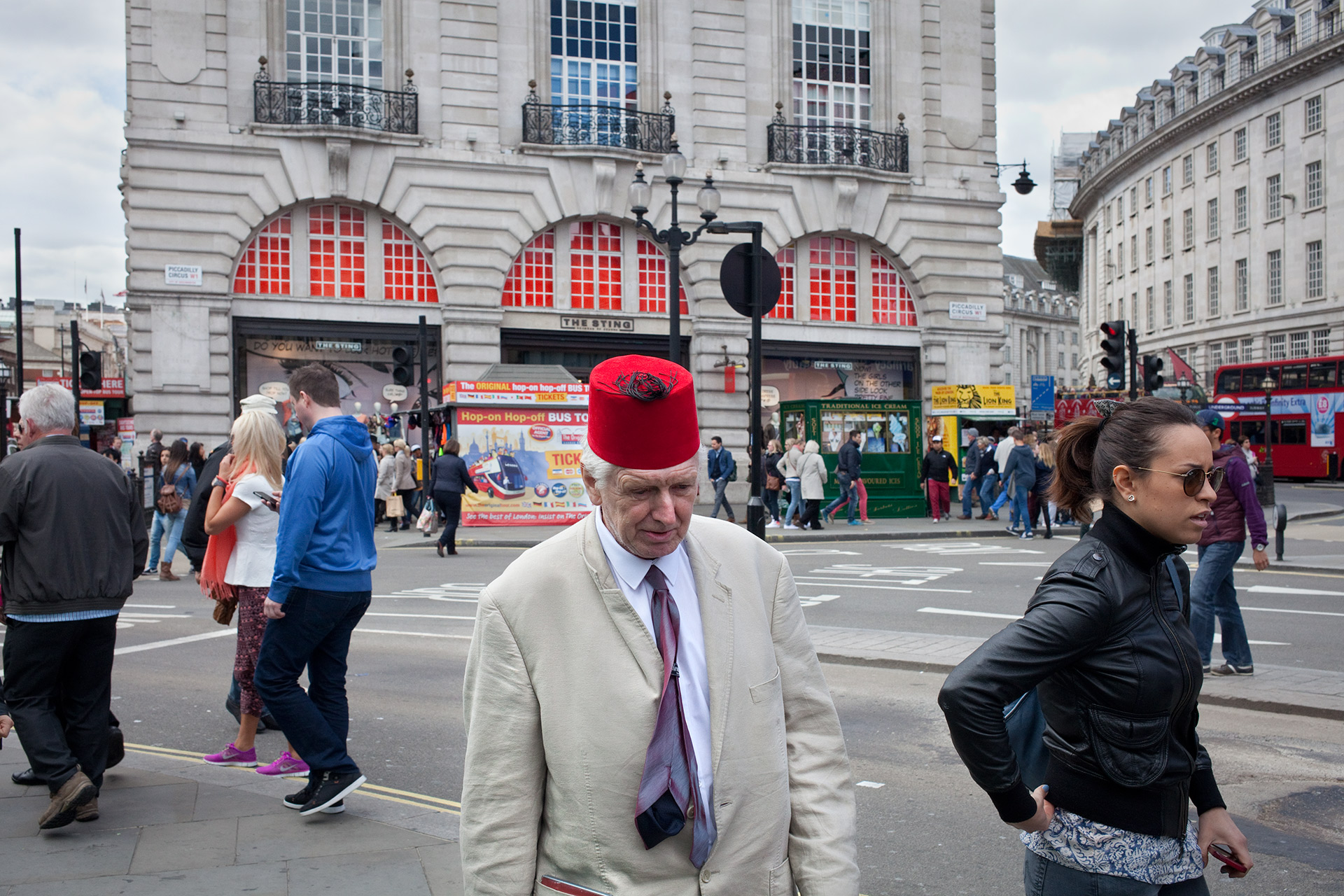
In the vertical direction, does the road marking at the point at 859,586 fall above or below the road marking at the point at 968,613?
below

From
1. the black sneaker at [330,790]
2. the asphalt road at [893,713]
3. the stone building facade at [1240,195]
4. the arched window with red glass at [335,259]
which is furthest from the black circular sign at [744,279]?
the stone building facade at [1240,195]

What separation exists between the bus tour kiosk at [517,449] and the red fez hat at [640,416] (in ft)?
63.2

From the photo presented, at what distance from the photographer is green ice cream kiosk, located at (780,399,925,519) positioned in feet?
77.2

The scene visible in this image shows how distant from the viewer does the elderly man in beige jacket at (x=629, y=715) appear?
2.15 metres

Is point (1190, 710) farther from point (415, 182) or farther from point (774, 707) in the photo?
point (415, 182)

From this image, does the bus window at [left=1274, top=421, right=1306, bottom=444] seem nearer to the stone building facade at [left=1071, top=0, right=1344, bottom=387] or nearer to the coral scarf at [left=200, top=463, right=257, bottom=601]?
the stone building facade at [left=1071, top=0, right=1344, bottom=387]

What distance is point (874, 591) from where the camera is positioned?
12.9 meters

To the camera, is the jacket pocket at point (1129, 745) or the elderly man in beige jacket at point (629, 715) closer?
the elderly man in beige jacket at point (629, 715)

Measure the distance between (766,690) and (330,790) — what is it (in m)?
3.24

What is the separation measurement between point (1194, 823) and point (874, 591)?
10495mm

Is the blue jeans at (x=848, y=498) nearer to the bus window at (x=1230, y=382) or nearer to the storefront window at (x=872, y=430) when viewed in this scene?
the storefront window at (x=872, y=430)

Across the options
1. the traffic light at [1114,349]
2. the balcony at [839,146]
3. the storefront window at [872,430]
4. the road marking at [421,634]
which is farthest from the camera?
the balcony at [839,146]

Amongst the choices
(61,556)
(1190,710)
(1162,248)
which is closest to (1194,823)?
(1190,710)

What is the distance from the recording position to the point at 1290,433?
132ft
